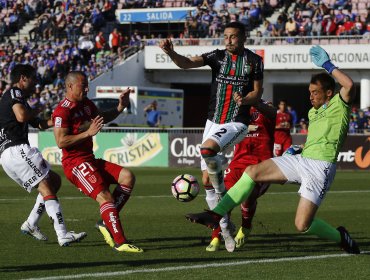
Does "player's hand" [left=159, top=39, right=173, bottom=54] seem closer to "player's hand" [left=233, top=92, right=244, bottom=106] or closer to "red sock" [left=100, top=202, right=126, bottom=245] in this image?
"player's hand" [left=233, top=92, right=244, bottom=106]

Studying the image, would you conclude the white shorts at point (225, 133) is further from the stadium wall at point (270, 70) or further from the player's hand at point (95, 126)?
the stadium wall at point (270, 70)

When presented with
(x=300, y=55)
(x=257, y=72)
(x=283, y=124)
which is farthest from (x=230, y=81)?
(x=300, y=55)

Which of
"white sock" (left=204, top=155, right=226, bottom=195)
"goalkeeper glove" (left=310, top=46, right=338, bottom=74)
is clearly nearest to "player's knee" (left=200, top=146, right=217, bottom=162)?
"white sock" (left=204, top=155, right=226, bottom=195)

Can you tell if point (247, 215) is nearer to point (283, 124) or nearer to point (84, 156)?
point (84, 156)

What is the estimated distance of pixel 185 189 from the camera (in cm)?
1127

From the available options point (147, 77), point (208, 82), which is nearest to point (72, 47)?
point (147, 77)

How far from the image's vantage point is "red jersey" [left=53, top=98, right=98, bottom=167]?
35.3 ft

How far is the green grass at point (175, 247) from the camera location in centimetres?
894

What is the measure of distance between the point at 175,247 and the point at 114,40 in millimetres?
37236

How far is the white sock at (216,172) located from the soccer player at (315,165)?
2.14ft

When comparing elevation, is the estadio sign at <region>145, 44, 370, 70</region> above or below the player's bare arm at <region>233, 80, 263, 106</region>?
below

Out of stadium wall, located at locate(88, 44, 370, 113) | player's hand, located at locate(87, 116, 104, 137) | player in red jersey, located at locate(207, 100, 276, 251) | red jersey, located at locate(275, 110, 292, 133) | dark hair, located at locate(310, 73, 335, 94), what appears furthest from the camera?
stadium wall, located at locate(88, 44, 370, 113)

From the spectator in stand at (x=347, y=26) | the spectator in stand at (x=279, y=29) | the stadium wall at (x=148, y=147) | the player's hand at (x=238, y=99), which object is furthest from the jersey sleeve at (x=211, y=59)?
the spectator in stand at (x=279, y=29)

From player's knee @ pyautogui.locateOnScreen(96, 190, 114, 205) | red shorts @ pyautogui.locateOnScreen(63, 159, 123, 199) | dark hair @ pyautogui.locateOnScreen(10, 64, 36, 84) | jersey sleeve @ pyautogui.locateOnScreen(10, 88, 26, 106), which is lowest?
player's knee @ pyautogui.locateOnScreen(96, 190, 114, 205)
